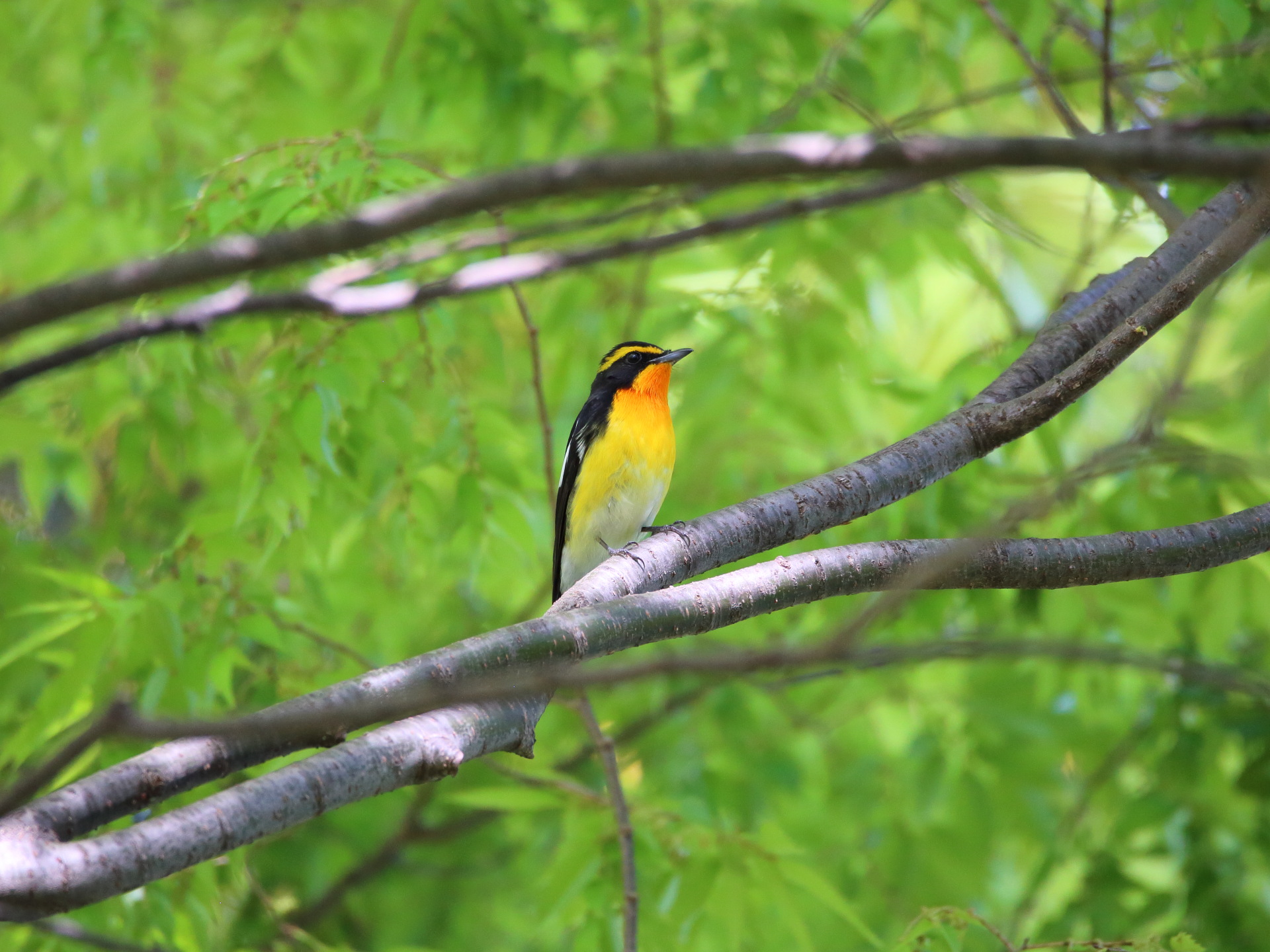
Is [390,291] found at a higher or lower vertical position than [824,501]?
higher

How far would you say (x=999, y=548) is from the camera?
2.56 meters

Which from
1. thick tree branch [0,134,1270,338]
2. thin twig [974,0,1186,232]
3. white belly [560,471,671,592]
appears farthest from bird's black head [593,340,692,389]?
thick tree branch [0,134,1270,338]

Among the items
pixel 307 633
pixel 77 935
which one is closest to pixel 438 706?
pixel 77 935

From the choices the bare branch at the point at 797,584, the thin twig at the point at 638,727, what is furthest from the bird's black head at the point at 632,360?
the bare branch at the point at 797,584

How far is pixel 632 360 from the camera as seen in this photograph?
6.31 meters

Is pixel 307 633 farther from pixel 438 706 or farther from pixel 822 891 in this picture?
pixel 438 706

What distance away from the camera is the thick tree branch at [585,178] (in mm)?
977

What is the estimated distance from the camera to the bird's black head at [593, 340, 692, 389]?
6086 millimetres

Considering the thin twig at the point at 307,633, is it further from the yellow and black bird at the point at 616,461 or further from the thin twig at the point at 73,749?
the thin twig at the point at 73,749

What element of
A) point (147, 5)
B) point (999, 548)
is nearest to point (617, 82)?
point (147, 5)

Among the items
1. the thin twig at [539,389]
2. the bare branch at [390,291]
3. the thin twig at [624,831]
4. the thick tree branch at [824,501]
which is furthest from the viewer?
the thin twig at [539,389]

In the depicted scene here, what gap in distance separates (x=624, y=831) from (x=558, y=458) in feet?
14.0

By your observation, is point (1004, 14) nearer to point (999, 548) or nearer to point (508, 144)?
point (508, 144)

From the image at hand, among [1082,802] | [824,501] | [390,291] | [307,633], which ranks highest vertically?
[390,291]
